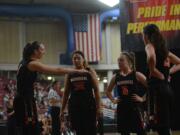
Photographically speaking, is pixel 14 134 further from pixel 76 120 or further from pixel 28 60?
pixel 28 60

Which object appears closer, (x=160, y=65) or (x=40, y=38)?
(x=160, y=65)

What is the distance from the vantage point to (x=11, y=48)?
53.6 feet

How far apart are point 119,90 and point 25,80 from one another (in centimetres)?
146

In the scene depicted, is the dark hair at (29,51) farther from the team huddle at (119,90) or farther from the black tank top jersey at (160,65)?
the black tank top jersey at (160,65)

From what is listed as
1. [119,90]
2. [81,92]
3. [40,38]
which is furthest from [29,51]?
[40,38]

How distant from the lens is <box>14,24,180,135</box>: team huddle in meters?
4.30

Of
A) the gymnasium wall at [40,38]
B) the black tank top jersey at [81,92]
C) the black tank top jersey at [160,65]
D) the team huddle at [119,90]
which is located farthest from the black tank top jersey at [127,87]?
the gymnasium wall at [40,38]

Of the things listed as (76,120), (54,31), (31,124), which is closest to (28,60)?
(31,124)

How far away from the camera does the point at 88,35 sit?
54.4 feet

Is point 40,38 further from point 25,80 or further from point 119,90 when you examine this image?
point 25,80

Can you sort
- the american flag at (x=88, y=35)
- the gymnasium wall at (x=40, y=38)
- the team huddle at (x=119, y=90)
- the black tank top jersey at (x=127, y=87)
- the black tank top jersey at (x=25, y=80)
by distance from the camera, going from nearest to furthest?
the team huddle at (x=119, y=90) < the black tank top jersey at (x=25, y=80) < the black tank top jersey at (x=127, y=87) < the gymnasium wall at (x=40, y=38) < the american flag at (x=88, y=35)

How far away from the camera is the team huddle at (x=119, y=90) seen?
4.30m

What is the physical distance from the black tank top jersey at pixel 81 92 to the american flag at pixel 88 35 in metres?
10.6

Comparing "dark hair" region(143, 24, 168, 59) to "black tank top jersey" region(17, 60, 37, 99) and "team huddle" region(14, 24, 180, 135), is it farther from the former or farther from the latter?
"black tank top jersey" region(17, 60, 37, 99)
